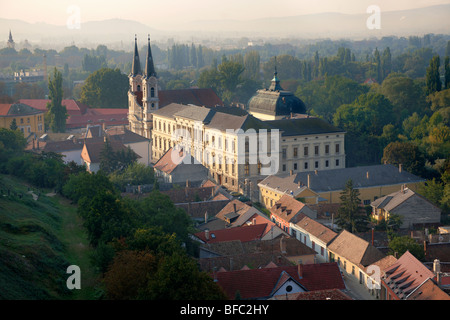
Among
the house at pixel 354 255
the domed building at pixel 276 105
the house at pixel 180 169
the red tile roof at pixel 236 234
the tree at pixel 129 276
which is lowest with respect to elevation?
the house at pixel 354 255

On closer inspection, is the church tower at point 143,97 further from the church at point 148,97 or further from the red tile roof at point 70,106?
the red tile roof at point 70,106

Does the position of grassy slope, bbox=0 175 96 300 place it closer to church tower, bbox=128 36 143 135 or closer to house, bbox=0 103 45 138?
church tower, bbox=128 36 143 135

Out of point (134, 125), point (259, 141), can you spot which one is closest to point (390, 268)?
point (259, 141)

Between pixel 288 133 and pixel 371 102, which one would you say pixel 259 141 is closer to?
pixel 288 133

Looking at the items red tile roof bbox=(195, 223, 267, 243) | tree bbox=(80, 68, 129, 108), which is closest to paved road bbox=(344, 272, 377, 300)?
red tile roof bbox=(195, 223, 267, 243)

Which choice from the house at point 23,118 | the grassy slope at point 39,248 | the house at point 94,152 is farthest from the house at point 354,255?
the house at point 23,118
